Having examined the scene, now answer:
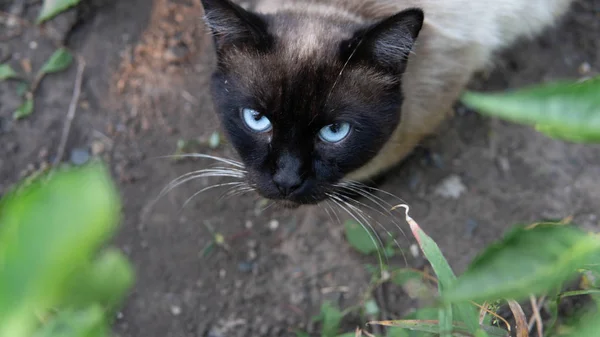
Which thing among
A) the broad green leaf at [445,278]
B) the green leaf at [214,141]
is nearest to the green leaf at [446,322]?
the broad green leaf at [445,278]

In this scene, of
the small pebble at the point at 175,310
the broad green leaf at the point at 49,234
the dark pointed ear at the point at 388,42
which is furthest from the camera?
the small pebble at the point at 175,310

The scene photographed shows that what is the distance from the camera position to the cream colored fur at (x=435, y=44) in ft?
7.14

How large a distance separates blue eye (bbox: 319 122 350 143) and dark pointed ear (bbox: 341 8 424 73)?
23cm

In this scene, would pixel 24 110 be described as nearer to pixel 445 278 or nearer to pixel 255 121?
pixel 255 121

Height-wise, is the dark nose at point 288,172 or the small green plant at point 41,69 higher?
the dark nose at point 288,172

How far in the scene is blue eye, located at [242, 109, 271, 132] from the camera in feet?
6.06

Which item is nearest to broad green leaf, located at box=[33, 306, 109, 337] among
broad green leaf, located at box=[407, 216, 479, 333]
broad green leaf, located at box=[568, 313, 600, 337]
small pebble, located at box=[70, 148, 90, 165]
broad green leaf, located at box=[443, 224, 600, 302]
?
broad green leaf, located at box=[443, 224, 600, 302]

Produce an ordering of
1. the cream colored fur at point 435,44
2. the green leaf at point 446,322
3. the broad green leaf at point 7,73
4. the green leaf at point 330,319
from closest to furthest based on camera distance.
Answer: the green leaf at point 446,322 → the green leaf at point 330,319 → the cream colored fur at point 435,44 → the broad green leaf at point 7,73

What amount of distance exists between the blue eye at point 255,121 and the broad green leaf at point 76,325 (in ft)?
4.23

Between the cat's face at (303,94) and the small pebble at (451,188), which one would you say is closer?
the cat's face at (303,94)

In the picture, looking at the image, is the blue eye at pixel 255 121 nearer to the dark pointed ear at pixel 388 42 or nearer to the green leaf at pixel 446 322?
the dark pointed ear at pixel 388 42

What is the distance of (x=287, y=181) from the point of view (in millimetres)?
1801

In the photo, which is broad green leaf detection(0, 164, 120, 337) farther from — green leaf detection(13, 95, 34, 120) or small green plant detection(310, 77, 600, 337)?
green leaf detection(13, 95, 34, 120)

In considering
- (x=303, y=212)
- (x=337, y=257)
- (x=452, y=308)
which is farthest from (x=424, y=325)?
(x=303, y=212)
